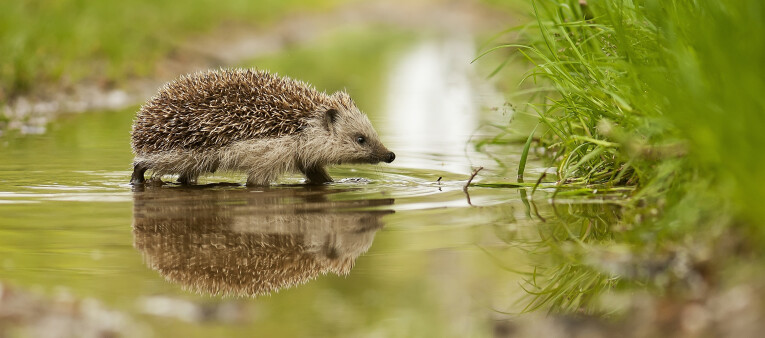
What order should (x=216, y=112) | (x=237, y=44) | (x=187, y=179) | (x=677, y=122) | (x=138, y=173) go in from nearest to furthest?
(x=677, y=122)
(x=216, y=112)
(x=138, y=173)
(x=187, y=179)
(x=237, y=44)

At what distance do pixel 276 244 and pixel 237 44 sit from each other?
22161 millimetres

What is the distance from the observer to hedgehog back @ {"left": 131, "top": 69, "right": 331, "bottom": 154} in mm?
8367

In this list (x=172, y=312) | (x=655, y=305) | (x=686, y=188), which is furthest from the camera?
(x=686, y=188)

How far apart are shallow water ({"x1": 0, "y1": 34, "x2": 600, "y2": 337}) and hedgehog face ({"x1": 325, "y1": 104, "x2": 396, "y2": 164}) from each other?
0.21m

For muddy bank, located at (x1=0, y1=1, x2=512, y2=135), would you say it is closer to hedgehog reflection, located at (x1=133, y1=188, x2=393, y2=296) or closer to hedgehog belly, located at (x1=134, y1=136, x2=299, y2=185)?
hedgehog belly, located at (x1=134, y1=136, x2=299, y2=185)

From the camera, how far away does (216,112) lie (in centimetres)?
836

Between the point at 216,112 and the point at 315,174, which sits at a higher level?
the point at 216,112

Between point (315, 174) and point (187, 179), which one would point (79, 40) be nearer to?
point (187, 179)

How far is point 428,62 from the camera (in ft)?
83.7

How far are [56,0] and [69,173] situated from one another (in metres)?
10.1

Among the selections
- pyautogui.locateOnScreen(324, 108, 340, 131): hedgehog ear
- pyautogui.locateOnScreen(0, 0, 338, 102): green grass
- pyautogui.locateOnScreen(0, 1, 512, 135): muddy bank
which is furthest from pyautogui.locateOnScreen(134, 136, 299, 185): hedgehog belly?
pyautogui.locateOnScreen(0, 0, 338, 102): green grass

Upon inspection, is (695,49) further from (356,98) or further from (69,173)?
(356,98)

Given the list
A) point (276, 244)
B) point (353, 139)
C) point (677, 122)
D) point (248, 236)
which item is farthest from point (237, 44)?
point (677, 122)

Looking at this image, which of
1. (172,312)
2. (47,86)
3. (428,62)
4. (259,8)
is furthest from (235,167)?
(259,8)
